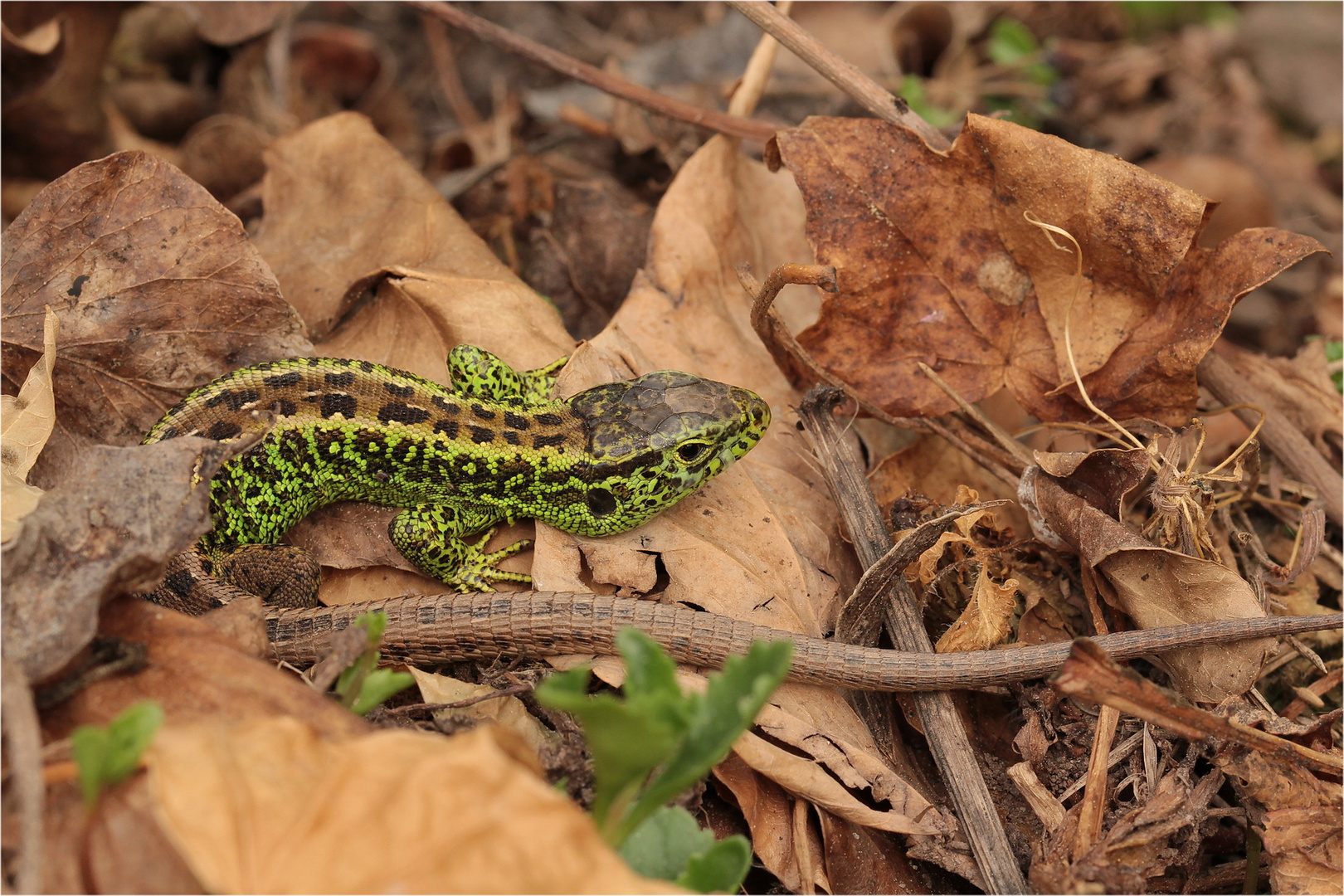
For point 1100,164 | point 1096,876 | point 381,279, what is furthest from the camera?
point 381,279

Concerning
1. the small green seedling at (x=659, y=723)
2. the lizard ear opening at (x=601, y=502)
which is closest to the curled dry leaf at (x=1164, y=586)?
the lizard ear opening at (x=601, y=502)

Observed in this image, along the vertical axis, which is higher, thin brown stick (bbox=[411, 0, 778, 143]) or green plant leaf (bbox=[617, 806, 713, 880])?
thin brown stick (bbox=[411, 0, 778, 143])

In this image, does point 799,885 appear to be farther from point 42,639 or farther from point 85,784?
point 42,639

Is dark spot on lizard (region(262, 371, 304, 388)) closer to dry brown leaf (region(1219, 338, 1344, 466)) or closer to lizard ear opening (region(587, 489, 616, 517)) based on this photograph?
lizard ear opening (region(587, 489, 616, 517))

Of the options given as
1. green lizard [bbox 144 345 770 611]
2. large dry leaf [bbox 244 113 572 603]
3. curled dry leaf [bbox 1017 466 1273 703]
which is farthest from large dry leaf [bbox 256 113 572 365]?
curled dry leaf [bbox 1017 466 1273 703]

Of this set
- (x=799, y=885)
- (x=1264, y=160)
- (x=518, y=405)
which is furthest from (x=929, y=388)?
(x=1264, y=160)

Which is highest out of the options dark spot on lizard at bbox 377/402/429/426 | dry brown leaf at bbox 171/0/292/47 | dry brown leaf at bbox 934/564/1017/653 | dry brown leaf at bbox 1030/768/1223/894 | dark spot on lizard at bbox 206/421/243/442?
dry brown leaf at bbox 171/0/292/47
